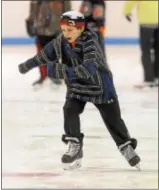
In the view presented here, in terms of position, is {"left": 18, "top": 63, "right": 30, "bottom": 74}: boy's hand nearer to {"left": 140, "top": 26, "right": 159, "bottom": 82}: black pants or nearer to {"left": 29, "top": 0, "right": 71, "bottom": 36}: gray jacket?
{"left": 29, "top": 0, "right": 71, "bottom": 36}: gray jacket

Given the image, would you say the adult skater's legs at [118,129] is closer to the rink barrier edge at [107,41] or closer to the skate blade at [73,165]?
the skate blade at [73,165]

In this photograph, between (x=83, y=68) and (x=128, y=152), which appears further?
(x=128, y=152)

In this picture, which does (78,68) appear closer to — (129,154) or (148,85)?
(129,154)

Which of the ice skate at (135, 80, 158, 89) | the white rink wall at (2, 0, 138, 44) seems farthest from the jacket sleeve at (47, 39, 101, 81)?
the white rink wall at (2, 0, 138, 44)

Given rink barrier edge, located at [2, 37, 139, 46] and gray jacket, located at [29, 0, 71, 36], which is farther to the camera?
rink barrier edge, located at [2, 37, 139, 46]

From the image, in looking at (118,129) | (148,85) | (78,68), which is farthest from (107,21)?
(78,68)

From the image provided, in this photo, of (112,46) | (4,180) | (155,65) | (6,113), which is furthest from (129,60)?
(4,180)

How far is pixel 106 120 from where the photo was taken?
1.87 m

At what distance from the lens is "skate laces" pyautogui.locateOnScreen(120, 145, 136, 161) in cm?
187

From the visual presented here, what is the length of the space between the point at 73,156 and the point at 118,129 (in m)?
0.15

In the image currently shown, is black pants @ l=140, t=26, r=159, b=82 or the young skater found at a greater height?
the young skater

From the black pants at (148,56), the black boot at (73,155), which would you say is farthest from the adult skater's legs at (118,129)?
the black pants at (148,56)

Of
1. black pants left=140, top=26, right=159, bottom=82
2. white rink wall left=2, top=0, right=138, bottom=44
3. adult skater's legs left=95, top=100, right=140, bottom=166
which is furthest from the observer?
white rink wall left=2, top=0, right=138, bottom=44

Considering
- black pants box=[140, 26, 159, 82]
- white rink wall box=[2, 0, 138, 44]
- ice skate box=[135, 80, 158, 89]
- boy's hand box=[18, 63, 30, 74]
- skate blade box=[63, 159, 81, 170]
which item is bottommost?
white rink wall box=[2, 0, 138, 44]
